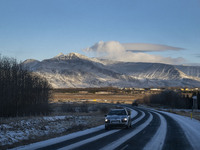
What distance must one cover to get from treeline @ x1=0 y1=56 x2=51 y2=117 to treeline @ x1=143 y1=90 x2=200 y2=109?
191ft

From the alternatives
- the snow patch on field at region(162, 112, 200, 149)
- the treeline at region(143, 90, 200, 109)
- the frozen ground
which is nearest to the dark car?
the frozen ground

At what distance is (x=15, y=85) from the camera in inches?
2003

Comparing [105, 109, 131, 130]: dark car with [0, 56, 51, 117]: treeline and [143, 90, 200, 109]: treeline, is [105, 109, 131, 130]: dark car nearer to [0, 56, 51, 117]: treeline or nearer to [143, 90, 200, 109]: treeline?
[0, 56, 51, 117]: treeline

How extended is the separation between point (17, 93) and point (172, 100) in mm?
70923

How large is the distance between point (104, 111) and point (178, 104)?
195ft

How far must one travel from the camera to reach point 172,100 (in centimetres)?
10869

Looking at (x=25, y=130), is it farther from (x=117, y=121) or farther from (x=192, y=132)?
(x=192, y=132)

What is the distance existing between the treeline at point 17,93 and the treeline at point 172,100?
58.3m

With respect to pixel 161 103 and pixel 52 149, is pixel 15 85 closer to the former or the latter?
pixel 52 149

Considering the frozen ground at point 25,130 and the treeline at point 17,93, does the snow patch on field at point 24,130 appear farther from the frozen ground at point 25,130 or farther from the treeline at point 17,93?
the treeline at point 17,93

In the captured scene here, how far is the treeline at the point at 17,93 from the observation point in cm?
4556

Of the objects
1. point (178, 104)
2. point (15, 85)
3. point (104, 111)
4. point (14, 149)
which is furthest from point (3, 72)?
point (178, 104)

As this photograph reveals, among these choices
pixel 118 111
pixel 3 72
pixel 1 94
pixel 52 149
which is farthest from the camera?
pixel 3 72

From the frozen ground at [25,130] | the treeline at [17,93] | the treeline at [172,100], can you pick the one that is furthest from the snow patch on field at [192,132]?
the treeline at [172,100]
